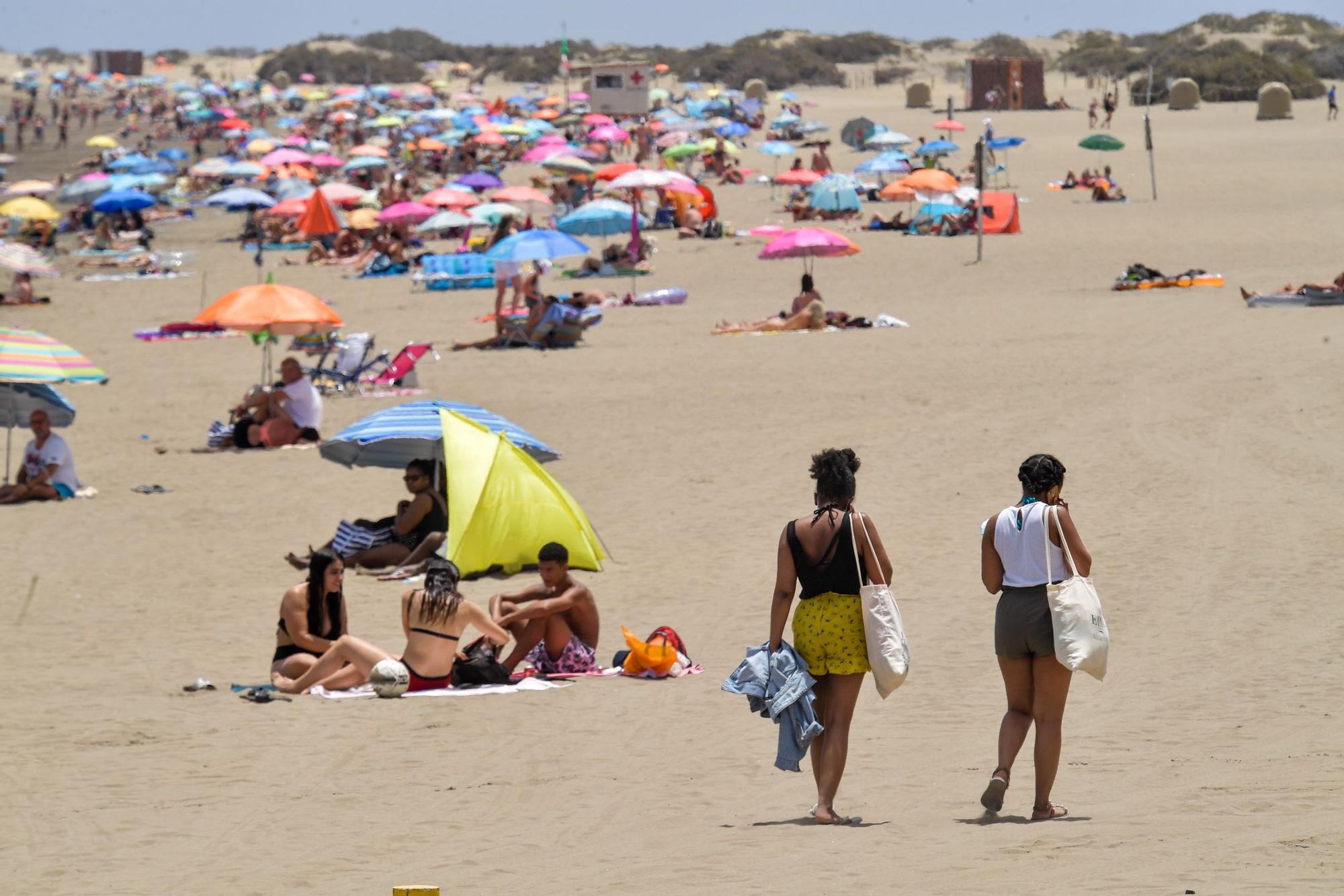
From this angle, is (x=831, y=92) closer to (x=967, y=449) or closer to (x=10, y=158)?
(x=10, y=158)

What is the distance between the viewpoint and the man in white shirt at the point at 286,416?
1402 centimetres

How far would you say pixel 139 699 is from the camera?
764cm

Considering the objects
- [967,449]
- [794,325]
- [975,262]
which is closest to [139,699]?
[967,449]

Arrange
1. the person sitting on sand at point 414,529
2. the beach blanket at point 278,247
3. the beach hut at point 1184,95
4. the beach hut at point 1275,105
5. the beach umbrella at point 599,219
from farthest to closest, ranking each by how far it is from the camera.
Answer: the beach hut at point 1184,95 → the beach hut at point 1275,105 → the beach blanket at point 278,247 → the beach umbrella at point 599,219 → the person sitting on sand at point 414,529

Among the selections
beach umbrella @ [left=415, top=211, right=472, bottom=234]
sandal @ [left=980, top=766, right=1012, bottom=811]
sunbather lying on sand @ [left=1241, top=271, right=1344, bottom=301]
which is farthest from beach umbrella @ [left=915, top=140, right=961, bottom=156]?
sandal @ [left=980, top=766, right=1012, bottom=811]

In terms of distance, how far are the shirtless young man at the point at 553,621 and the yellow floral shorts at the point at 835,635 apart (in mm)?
2779

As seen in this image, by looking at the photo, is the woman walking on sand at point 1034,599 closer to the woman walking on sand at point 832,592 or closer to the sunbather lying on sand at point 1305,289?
the woman walking on sand at point 832,592

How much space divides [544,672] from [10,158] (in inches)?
1621

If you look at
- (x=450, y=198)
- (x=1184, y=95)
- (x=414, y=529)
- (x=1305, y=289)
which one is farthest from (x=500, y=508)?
(x=1184, y=95)

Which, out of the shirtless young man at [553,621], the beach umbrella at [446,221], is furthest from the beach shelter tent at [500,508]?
the beach umbrella at [446,221]

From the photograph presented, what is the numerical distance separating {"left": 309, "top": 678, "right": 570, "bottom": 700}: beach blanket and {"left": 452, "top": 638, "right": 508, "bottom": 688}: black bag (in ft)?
0.09

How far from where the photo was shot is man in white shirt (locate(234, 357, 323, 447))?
46.0 ft

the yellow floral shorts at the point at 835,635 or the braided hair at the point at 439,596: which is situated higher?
the yellow floral shorts at the point at 835,635

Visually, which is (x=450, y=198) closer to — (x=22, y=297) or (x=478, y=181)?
(x=478, y=181)
